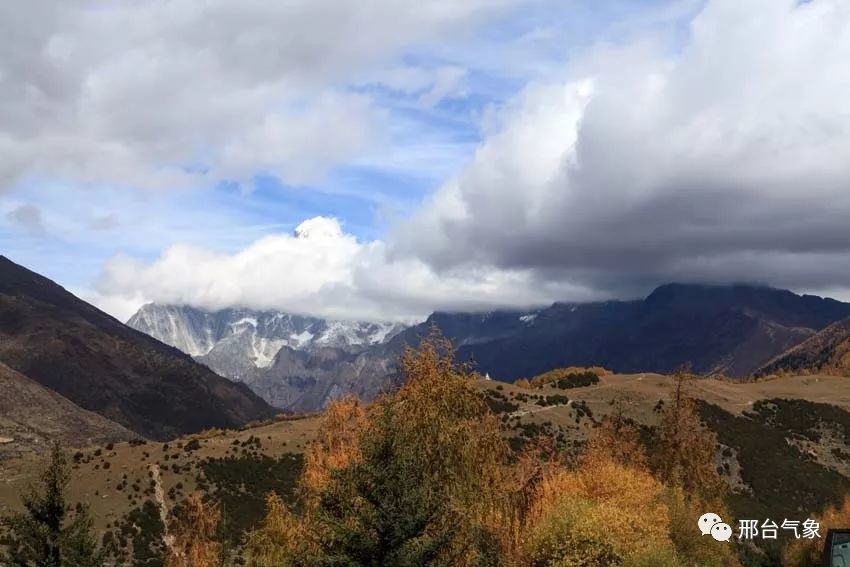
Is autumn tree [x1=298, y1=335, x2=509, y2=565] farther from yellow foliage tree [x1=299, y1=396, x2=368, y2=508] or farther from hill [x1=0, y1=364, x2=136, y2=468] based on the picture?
hill [x1=0, y1=364, x2=136, y2=468]

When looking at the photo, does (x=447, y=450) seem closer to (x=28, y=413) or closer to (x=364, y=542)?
(x=364, y=542)

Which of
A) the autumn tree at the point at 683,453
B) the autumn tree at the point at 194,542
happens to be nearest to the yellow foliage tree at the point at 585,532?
the autumn tree at the point at 683,453

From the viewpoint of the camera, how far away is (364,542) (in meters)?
17.9

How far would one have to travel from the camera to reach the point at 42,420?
144375mm

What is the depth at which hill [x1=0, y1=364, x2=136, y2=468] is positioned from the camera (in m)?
126

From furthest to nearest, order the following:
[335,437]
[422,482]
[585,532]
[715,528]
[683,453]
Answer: [683,453], [335,437], [585,532], [422,482], [715,528]

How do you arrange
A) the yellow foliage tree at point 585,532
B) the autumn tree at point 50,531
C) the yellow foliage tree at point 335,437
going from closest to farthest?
the yellow foliage tree at point 585,532 < the autumn tree at point 50,531 < the yellow foliage tree at point 335,437

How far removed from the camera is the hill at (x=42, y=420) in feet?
414

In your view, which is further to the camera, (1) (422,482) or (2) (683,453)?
(2) (683,453)

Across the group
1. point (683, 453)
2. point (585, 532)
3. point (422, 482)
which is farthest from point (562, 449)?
point (422, 482)

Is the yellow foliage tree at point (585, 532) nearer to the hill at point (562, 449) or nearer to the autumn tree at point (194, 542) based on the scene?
the autumn tree at point (194, 542)

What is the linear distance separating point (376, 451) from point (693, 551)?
3057 centimetres

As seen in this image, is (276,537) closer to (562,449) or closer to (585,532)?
(585,532)

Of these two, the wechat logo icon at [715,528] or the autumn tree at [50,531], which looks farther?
the autumn tree at [50,531]
